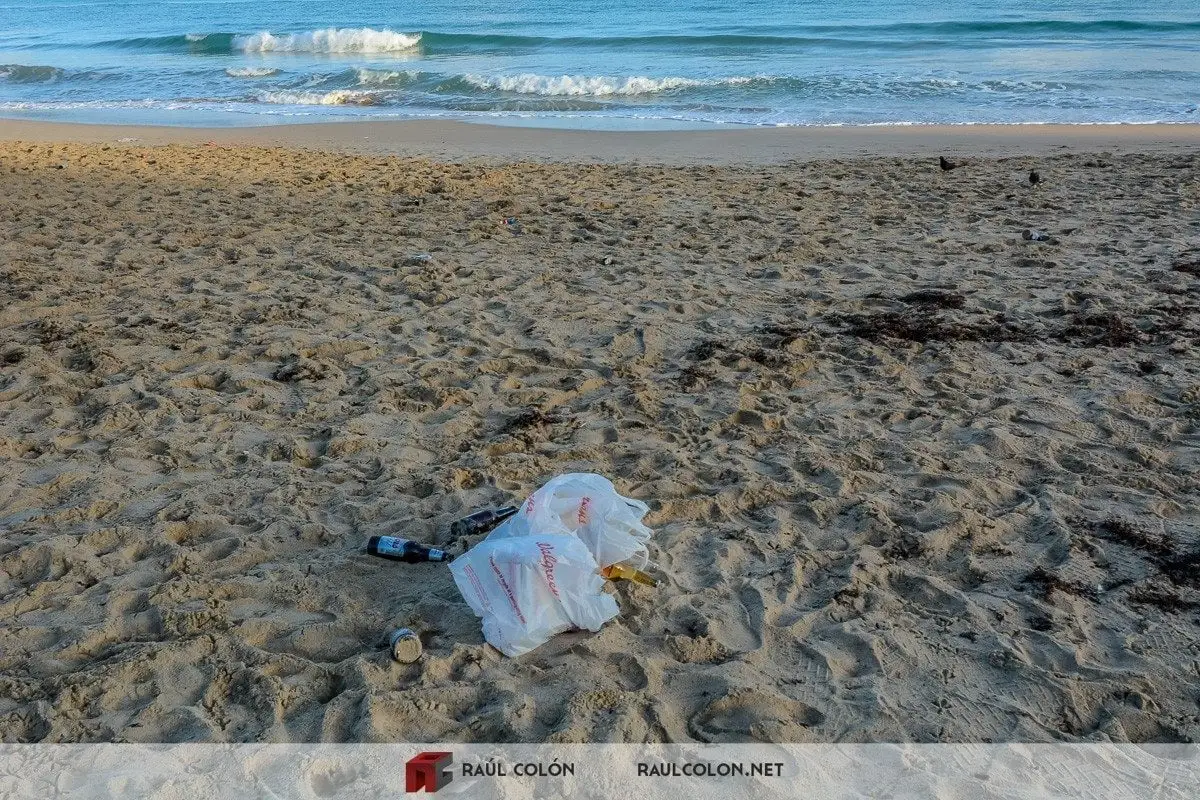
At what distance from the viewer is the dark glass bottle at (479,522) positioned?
10.6 ft

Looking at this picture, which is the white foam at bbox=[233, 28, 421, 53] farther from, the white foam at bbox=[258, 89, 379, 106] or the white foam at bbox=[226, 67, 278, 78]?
the white foam at bbox=[258, 89, 379, 106]

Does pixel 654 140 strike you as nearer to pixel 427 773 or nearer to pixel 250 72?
pixel 427 773

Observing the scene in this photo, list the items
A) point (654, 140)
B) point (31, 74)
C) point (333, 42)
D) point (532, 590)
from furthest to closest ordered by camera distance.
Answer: point (333, 42), point (31, 74), point (654, 140), point (532, 590)

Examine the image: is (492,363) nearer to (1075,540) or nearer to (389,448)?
(389,448)

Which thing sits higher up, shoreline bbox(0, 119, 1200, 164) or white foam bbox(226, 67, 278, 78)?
white foam bbox(226, 67, 278, 78)

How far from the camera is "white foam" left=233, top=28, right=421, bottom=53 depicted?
25250 mm

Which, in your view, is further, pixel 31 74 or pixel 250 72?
pixel 31 74

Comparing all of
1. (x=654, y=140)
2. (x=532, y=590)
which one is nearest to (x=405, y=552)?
(x=532, y=590)

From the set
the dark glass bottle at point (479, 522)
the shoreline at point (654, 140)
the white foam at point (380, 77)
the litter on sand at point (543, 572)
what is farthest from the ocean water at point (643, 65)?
the litter on sand at point (543, 572)

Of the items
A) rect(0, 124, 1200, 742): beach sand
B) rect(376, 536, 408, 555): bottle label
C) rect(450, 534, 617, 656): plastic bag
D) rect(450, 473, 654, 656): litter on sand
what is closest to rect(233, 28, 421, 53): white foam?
rect(0, 124, 1200, 742): beach sand

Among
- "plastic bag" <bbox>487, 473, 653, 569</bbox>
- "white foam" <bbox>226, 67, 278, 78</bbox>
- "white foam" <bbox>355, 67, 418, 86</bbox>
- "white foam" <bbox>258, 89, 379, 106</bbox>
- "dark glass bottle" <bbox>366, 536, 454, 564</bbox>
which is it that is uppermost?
"white foam" <bbox>226, 67, 278, 78</bbox>

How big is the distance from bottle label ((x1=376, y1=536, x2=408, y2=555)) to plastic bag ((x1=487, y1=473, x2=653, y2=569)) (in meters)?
0.30

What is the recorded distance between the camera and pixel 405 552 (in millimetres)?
3082

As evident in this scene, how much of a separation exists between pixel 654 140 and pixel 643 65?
27.5ft
